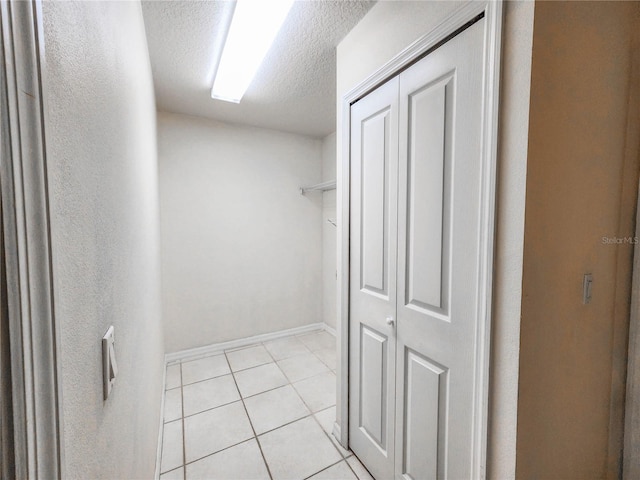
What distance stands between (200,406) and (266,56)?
2.58 meters

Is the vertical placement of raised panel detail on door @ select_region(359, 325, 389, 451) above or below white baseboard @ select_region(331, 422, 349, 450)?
above

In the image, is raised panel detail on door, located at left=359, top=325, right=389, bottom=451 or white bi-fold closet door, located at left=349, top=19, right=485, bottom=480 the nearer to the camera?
white bi-fold closet door, located at left=349, top=19, right=485, bottom=480

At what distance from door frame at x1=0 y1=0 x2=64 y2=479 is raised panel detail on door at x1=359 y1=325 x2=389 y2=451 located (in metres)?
1.30

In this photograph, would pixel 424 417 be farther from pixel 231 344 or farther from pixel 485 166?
pixel 231 344

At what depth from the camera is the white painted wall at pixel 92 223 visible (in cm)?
44

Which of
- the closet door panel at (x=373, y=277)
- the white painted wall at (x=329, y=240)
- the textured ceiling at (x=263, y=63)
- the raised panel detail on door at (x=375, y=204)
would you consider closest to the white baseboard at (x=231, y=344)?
the white painted wall at (x=329, y=240)

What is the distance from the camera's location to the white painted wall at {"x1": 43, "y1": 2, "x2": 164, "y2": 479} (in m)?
0.44

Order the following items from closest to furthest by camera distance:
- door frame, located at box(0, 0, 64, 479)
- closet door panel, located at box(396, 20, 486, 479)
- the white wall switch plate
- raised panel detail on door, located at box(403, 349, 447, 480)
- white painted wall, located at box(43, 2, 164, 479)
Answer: door frame, located at box(0, 0, 64, 479)
white painted wall, located at box(43, 2, 164, 479)
the white wall switch plate
closet door panel, located at box(396, 20, 486, 479)
raised panel detail on door, located at box(403, 349, 447, 480)

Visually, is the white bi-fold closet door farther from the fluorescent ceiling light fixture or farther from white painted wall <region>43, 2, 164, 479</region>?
white painted wall <region>43, 2, 164, 479</region>

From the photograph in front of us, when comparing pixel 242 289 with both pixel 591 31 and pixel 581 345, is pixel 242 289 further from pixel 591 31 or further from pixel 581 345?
pixel 591 31

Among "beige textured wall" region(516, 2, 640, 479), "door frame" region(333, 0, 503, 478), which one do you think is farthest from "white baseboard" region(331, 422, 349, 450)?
"beige textured wall" region(516, 2, 640, 479)

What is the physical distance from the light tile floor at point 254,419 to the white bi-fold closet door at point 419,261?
1.17 ft

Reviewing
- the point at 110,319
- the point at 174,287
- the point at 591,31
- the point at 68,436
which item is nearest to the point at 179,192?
the point at 174,287

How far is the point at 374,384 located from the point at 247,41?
2095 mm
